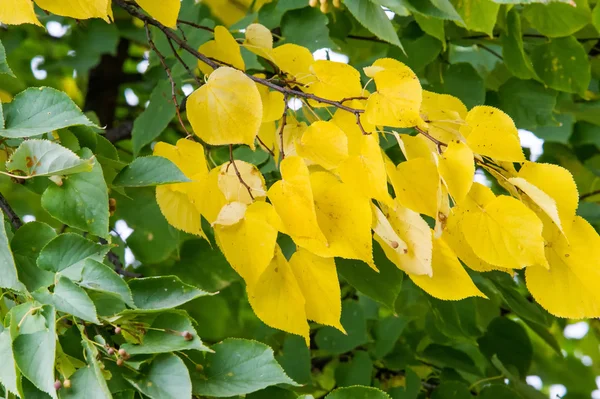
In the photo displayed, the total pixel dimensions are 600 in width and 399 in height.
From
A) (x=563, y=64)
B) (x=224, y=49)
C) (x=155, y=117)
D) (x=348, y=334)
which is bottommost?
(x=348, y=334)

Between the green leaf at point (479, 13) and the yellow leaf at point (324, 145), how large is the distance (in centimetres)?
27

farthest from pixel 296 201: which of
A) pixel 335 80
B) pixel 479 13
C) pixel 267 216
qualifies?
pixel 479 13

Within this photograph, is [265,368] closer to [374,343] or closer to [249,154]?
[249,154]

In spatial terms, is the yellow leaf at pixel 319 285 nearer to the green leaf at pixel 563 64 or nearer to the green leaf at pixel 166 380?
the green leaf at pixel 166 380

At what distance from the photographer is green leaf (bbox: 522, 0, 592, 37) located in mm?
872

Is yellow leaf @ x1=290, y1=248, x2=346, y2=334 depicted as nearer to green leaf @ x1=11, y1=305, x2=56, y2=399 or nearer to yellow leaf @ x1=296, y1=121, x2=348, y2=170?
yellow leaf @ x1=296, y1=121, x2=348, y2=170

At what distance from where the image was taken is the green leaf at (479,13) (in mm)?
726

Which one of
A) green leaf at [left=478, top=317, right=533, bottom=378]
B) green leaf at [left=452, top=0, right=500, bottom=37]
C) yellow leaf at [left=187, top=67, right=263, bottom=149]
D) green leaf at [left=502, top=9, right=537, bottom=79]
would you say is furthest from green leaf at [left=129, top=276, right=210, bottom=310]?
green leaf at [left=478, top=317, right=533, bottom=378]

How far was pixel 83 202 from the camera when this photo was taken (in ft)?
1.72

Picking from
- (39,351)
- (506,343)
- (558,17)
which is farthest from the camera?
(506,343)

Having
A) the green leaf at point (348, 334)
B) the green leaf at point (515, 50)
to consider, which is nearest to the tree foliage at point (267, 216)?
the green leaf at point (515, 50)

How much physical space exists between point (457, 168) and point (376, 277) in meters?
0.19

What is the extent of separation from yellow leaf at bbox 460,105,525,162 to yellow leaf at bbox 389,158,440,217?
0.03 meters

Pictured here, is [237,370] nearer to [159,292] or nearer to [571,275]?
[159,292]
